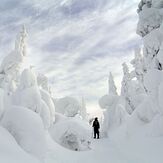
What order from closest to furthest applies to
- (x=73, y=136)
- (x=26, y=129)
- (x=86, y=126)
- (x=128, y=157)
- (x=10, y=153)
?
1. (x=10, y=153)
2. (x=26, y=129)
3. (x=128, y=157)
4. (x=73, y=136)
5. (x=86, y=126)

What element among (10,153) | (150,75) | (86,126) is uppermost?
(150,75)

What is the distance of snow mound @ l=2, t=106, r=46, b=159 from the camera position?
12.8m

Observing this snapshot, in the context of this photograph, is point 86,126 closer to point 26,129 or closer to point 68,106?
point 26,129

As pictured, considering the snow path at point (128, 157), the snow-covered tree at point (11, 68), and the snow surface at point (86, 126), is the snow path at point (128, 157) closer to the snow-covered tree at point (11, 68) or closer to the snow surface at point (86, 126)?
the snow surface at point (86, 126)

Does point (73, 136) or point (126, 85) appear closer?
point (73, 136)

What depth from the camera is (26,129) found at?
13.3 meters

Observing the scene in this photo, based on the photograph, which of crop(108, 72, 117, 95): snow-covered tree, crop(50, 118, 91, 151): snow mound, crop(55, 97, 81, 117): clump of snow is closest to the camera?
crop(50, 118, 91, 151): snow mound

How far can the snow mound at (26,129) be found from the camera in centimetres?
1282

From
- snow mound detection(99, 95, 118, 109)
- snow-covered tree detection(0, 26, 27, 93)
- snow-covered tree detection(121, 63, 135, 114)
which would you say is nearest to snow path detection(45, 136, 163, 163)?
snow mound detection(99, 95, 118, 109)

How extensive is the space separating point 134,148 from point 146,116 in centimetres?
439

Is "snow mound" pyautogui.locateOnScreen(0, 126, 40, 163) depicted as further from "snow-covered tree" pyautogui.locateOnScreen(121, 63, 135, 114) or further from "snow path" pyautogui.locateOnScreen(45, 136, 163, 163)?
"snow-covered tree" pyautogui.locateOnScreen(121, 63, 135, 114)

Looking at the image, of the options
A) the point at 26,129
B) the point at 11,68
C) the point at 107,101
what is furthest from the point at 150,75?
the point at 11,68

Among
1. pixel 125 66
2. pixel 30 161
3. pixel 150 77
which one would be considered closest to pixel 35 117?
pixel 30 161

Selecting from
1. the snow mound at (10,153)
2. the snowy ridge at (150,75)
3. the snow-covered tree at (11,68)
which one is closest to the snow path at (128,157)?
the snowy ridge at (150,75)
